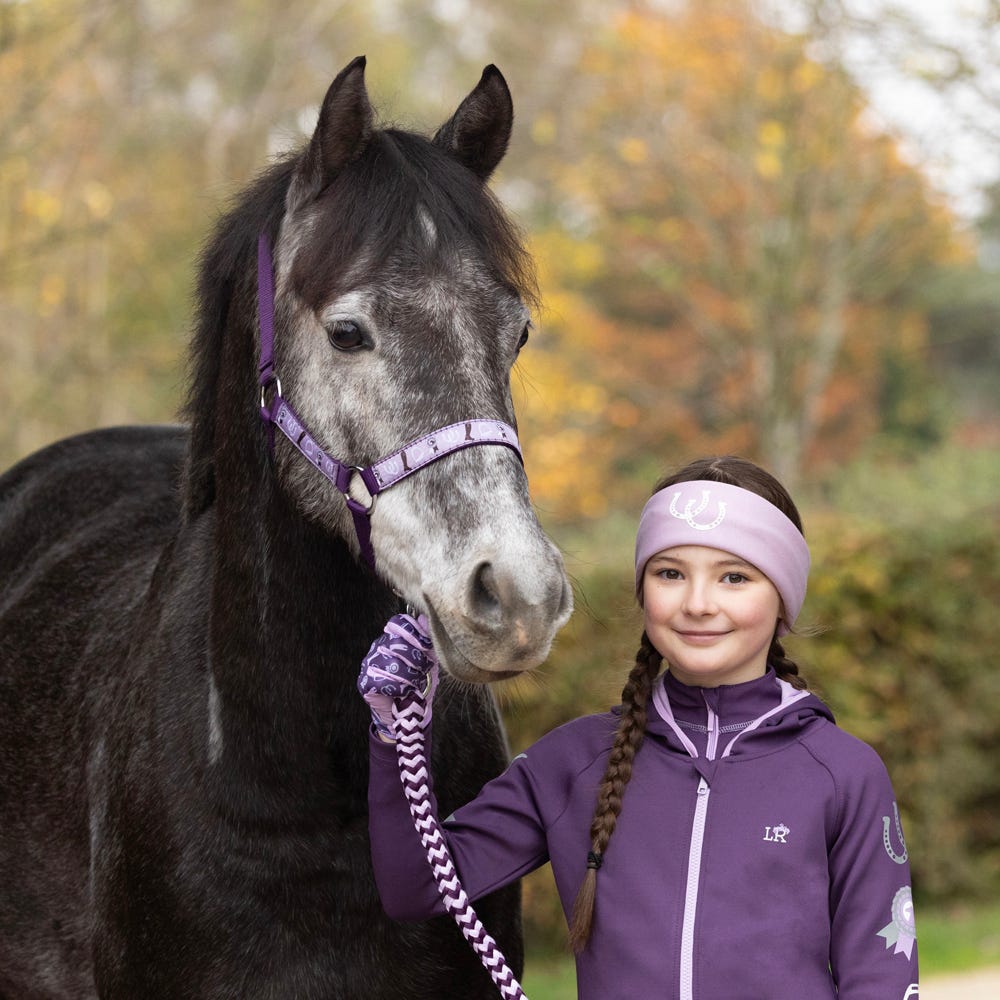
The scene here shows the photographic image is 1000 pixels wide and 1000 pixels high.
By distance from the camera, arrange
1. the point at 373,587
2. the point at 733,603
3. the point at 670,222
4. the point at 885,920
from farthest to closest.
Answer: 1. the point at 670,222
2. the point at 373,587
3. the point at 733,603
4. the point at 885,920

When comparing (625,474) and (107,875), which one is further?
(625,474)

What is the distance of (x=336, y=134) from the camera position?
8.00 ft

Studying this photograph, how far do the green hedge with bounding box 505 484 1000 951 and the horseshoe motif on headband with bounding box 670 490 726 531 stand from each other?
4.99 meters

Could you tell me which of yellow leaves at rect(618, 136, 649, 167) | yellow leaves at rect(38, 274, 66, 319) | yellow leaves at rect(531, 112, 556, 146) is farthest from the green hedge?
yellow leaves at rect(531, 112, 556, 146)

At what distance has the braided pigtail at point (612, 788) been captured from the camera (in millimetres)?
2215

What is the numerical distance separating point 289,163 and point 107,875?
1547 mm

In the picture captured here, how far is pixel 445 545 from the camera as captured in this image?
2.11 m

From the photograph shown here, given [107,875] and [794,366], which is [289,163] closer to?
[107,875]

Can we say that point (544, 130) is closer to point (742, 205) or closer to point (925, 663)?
point (742, 205)

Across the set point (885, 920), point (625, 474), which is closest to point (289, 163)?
point (885, 920)

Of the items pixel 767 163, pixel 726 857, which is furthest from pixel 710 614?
pixel 767 163

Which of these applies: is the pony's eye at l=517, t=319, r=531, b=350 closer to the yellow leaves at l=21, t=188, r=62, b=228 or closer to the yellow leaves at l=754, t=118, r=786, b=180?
the yellow leaves at l=21, t=188, r=62, b=228

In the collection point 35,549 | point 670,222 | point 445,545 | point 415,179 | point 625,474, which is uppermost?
point 670,222

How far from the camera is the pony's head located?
6.70 ft
